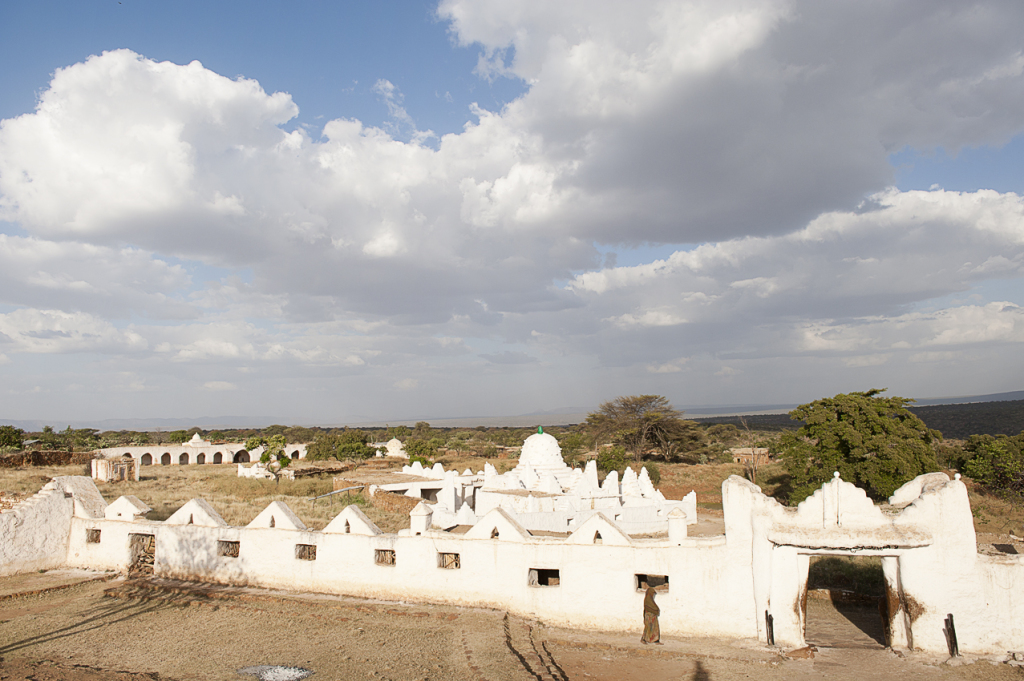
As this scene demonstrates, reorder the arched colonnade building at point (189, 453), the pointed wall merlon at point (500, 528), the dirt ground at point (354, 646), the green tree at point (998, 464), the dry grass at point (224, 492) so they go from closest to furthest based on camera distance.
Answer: the dirt ground at point (354, 646)
the pointed wall merlon at point (500, 528)
the dry grass at point (224, 492)
the green tree at point (998, 464)
the arched colonnade building at point (189, 453)

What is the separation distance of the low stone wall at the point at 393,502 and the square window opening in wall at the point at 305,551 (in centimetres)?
1143

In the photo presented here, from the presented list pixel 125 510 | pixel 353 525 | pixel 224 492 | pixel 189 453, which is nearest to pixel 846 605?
pixel 353 525

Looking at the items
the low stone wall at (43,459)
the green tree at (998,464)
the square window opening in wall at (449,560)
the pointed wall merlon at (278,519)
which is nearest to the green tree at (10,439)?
the low stone wall at (43,459)

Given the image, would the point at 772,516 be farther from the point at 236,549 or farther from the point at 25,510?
the point at 25,510

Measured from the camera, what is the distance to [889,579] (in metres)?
10.3

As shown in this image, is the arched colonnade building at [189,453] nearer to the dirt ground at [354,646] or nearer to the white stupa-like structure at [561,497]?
the white stupa-like structure at [561,497]

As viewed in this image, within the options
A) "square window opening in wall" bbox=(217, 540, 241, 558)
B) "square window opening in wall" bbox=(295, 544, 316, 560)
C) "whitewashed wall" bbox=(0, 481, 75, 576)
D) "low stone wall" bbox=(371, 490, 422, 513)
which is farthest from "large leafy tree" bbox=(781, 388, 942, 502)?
"whitewashed wall" bbox=(0, 481, 75, 576)

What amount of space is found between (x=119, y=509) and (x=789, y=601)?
51.6 ft

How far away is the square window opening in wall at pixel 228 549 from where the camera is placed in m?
13.6

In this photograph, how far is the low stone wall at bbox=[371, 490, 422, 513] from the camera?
81.6 feet

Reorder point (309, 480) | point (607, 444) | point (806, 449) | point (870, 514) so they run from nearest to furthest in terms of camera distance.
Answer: point (870, 514), point (806, 449), point (309, 480), point (607, 444)

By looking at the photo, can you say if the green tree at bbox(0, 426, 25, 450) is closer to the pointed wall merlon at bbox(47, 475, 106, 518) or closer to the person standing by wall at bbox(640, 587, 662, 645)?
the pointed wall merlon at bbox(47, 475, 106, 518)

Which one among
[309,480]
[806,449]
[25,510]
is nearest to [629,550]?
[25,510]

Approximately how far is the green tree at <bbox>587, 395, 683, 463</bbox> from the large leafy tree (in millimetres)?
24100
